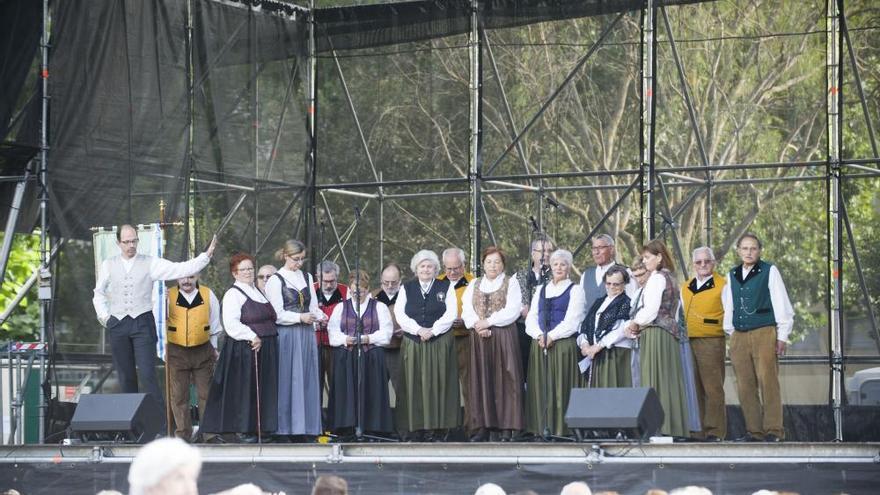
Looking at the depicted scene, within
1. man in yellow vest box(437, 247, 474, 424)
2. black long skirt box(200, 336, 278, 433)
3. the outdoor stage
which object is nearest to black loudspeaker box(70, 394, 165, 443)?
the outdoor stage

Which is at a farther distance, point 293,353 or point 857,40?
point 857,40

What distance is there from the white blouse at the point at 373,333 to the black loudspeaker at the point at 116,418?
5.25 feet

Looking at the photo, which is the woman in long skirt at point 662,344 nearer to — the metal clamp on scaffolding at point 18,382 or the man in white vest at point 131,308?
the man in white vest at point 131,308

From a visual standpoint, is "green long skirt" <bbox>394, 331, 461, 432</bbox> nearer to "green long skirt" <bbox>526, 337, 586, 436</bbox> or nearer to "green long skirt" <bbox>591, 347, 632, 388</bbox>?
"green long skirt" <bbox>526, 337, 586, 436</bbox>

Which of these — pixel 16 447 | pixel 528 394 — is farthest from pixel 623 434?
pixel 16 447

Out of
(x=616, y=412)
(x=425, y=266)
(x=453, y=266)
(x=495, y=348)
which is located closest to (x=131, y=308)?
(x=425, y=266)

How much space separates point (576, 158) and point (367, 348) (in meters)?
3.42

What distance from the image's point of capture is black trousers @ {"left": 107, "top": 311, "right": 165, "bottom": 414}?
31.6 ft

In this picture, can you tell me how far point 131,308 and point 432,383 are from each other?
195cm

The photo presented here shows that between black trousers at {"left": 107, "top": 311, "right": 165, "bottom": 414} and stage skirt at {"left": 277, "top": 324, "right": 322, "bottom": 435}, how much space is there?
2.52ft

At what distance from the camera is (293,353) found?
971cm

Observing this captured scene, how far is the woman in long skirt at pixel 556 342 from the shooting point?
9.16 meters

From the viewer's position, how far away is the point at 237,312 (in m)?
9.52

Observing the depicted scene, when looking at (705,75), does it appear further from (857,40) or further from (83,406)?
(83,406)
